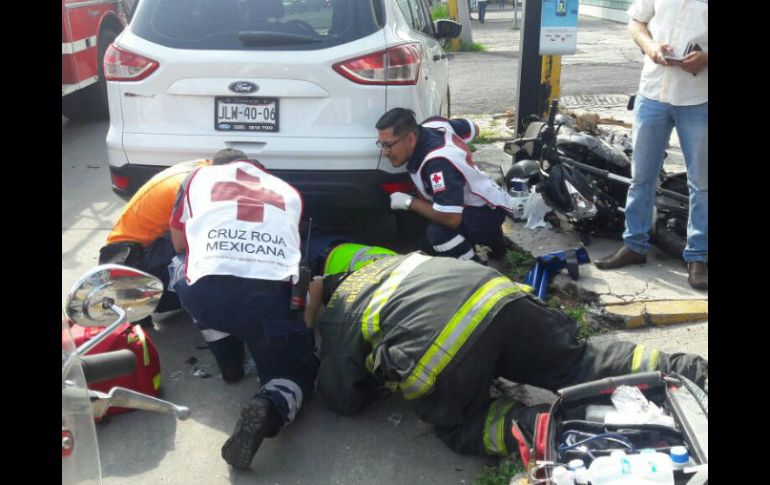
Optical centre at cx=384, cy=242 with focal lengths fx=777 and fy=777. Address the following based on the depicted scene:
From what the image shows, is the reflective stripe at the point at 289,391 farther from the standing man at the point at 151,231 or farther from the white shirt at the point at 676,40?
the white shirt at the point at 676,40

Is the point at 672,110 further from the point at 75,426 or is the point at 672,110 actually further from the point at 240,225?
the point at 75,426

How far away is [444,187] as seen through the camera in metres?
4.23

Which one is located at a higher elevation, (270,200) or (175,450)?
(270,200)

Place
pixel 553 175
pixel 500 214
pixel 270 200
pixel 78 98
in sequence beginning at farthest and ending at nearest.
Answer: pixel 78 98
pixel 553 175
pixel 500 214
pixel 270 200

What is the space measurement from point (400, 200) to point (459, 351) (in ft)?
5.18

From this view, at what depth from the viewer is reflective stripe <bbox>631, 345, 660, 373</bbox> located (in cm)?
293

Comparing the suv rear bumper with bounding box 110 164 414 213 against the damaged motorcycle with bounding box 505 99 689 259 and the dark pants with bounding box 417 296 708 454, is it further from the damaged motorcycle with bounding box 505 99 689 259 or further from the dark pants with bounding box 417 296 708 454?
the dark pants with bounding box 417 296 708 454

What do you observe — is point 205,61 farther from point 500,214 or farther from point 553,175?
point 553,175

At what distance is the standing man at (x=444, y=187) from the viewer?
162 inches

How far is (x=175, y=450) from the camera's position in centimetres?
308

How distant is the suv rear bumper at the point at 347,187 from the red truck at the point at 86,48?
4273 millimetres

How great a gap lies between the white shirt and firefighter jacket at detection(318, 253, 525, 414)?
1.63 meters

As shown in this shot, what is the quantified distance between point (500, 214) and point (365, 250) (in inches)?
41.5
